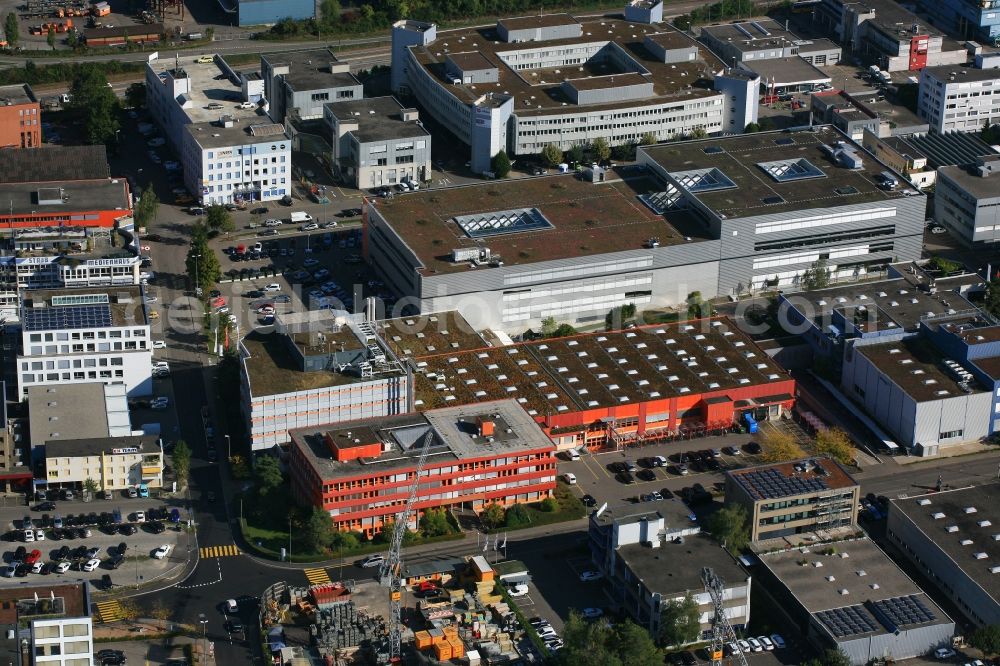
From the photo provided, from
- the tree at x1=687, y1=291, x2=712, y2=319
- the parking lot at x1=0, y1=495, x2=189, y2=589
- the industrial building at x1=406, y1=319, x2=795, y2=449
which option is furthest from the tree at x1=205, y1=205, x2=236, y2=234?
the parking lot at x1=0, y1=495, x2=189, y2=589

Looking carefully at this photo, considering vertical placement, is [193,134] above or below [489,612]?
above

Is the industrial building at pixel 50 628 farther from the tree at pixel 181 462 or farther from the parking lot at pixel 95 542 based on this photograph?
the tree at pixel 181 462

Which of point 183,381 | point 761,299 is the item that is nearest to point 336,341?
point 183,381

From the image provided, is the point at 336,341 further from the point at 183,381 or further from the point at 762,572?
the point at 762,572

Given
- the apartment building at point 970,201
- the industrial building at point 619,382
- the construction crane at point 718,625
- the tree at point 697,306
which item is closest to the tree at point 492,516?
the industrial building at point 619,382

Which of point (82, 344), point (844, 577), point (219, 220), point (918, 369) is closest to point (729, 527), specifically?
point (844, 577)

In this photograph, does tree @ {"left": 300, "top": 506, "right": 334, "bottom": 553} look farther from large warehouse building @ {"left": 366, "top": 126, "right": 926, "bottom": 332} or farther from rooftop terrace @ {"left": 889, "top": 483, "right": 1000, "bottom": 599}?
rooftop terrace @ {"left": 889, "top": 483, "right": 1000, "bottom": 599}
